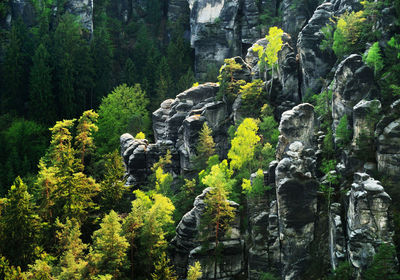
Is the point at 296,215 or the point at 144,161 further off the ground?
the point at 144,161

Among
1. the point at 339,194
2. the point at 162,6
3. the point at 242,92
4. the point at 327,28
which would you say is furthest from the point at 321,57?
the point at 162,6

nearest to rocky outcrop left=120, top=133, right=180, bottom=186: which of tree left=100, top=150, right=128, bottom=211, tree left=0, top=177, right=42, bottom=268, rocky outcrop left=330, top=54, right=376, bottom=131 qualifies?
tree left=100, top=150, right=128, bottom=211

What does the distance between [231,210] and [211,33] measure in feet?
148

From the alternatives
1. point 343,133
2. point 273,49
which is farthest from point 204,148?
point 343,133

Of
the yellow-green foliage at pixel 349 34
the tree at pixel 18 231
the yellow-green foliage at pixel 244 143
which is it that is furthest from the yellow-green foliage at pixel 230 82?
the tree at pixel 18 231

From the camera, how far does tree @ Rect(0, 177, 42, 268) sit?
1903 inches

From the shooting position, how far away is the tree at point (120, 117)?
74.2 metres

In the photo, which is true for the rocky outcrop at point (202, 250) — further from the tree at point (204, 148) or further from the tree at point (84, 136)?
the tree at point (84, 136)

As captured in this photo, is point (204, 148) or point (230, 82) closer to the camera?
point (204, 148)

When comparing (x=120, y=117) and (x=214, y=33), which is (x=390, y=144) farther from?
(x=214, y=33)

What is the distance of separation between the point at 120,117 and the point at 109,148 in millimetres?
5656

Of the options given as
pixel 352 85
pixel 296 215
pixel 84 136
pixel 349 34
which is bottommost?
pixel 296 215

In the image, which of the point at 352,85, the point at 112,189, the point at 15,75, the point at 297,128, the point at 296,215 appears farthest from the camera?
the point at 15,75

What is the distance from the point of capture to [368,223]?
40219 millimetres
